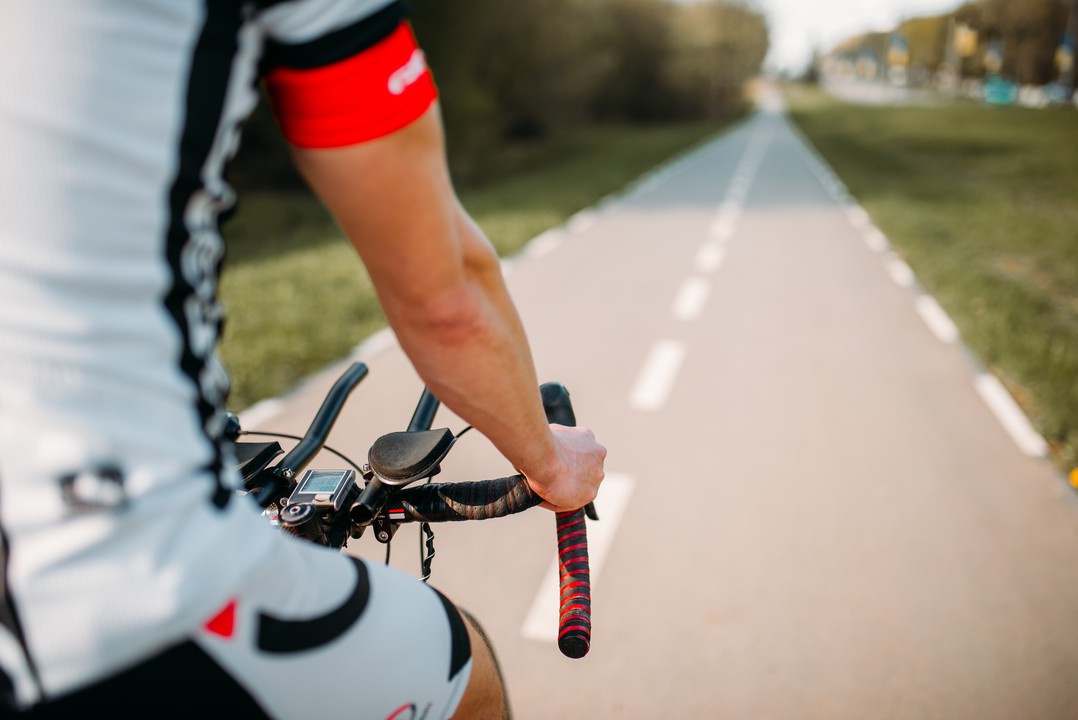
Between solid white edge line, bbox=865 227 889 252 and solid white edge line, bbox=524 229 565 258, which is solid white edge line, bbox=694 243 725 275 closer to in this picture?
solid white edge line, bbox=524 229 565 258

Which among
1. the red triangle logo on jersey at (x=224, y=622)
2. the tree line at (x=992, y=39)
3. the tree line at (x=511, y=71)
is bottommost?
the tree line at (x=992, y=39)

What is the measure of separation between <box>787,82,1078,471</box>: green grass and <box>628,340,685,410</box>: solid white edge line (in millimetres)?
2159

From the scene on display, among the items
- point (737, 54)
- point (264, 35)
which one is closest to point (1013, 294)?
point (264, 35)

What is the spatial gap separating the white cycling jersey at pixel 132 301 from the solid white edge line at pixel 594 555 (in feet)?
5.78

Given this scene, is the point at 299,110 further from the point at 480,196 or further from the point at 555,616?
the point at 480,196

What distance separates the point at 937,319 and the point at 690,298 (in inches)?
83.7

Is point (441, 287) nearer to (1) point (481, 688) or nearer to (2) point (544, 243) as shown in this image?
(1) point (481, 688)

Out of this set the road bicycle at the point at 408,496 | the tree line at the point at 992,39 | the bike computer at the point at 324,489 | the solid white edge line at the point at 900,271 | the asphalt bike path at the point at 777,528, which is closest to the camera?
the road bicycle at the point at 408,496

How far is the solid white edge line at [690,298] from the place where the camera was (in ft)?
22.5

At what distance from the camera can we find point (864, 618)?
2875 mm

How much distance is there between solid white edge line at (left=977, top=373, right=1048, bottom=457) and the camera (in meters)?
4.22

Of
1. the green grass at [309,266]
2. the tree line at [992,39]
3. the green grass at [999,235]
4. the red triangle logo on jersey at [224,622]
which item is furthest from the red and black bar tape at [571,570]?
the tree line at [992,39]

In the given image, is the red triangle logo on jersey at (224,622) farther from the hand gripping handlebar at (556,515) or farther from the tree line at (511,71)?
the tree line at (511,71)

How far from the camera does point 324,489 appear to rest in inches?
52.1
